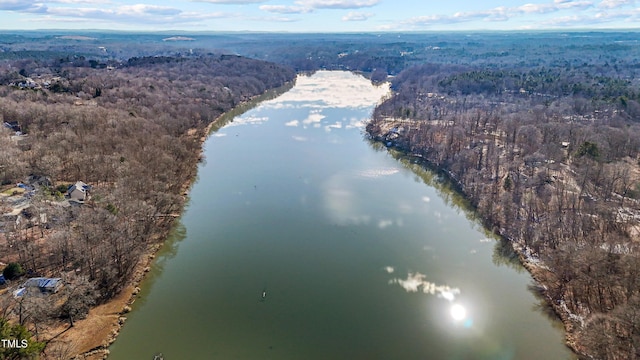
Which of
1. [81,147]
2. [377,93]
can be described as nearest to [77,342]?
[81,147]

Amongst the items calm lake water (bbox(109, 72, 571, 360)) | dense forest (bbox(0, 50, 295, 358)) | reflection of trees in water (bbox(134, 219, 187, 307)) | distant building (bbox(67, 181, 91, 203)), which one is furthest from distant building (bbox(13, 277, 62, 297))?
distant building (bbox(67, 181, 91, 203))

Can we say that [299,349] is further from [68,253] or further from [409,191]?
[409,191]

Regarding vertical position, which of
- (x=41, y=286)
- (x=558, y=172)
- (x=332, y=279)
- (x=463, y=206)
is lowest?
(x=332, y=279)

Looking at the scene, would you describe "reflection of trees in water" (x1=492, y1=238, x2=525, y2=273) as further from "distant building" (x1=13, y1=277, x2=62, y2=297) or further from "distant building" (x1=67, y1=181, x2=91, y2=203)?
"distant building" (x1=67, y1=181, x2=91, y2=203)

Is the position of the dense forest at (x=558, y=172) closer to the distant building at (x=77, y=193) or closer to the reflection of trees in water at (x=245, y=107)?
the reflection of trees in water at (x=245, y=107)

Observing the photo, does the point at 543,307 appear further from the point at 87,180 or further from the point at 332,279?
the point at 87,180

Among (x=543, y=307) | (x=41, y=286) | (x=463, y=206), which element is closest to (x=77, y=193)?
(x=41, y=286)
